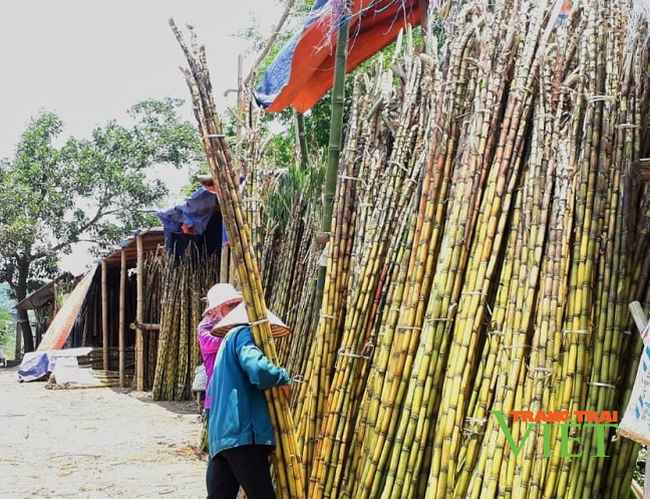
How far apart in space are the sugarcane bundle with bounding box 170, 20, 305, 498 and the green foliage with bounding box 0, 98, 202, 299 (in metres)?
19.3

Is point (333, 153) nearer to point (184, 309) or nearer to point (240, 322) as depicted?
point (240, 322)

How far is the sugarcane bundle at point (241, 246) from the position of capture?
3186mm

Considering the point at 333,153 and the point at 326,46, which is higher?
the point at 326,46

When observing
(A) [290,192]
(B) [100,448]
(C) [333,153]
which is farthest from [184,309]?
(C) [333,153]

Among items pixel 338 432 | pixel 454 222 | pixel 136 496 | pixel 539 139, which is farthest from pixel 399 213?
pixel 136 496

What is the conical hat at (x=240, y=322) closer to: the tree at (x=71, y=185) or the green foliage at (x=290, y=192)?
the green foliage at (x=290, y=192)

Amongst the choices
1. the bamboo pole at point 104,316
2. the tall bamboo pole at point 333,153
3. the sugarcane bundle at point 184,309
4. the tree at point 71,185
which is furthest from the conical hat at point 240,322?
the tree at point 71,185

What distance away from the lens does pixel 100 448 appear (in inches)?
263

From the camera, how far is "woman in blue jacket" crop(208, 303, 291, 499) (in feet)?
10.5

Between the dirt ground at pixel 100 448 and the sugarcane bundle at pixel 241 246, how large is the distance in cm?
174

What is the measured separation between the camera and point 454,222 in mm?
3150

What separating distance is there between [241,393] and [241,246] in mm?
669

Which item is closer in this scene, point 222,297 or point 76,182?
point 222,297

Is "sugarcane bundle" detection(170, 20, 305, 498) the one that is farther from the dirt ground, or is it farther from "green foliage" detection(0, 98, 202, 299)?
"green foliage" detection(0, 98, 202, 299)
